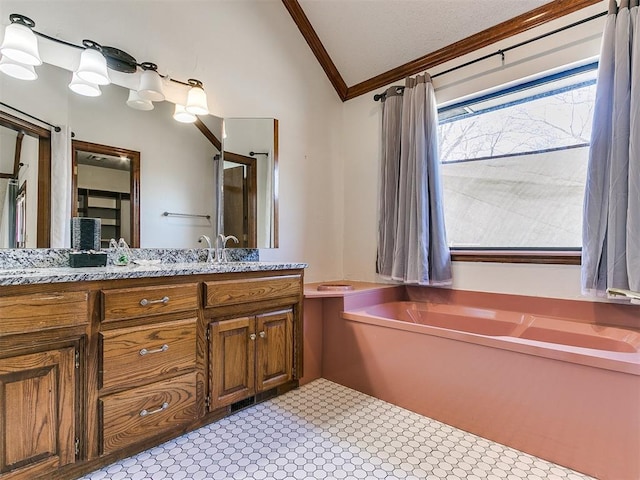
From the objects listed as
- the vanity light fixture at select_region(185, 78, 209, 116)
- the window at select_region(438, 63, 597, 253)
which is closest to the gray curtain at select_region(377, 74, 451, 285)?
the window at select_region(438, 63, 597, 253)

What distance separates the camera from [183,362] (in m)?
1.66

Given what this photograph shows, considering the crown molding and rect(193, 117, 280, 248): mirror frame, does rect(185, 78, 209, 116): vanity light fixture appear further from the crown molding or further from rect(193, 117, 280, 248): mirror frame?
the crown molding

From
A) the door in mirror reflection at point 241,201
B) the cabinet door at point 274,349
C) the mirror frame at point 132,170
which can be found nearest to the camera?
the mirror frame at point 132,170

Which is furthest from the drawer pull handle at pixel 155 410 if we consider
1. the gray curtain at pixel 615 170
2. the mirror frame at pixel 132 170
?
the gray curtain at pixel 615 170

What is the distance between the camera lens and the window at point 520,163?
2.22 metres

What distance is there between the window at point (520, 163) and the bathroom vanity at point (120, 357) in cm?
160

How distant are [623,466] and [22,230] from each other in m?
2.76

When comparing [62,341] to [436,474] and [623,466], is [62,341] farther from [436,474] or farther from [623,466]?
[623,466]

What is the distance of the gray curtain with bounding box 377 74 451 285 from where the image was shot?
2.58 meters


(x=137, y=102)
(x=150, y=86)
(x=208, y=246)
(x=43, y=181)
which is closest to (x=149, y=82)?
(x=150, y=86)

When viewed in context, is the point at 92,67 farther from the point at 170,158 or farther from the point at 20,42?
the point at 170,158

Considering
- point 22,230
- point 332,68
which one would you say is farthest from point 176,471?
point 332,68

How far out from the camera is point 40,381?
1.26 metres

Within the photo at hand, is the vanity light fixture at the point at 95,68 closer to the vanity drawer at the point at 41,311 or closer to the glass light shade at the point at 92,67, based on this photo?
the glass light shade at the point at 92,67
